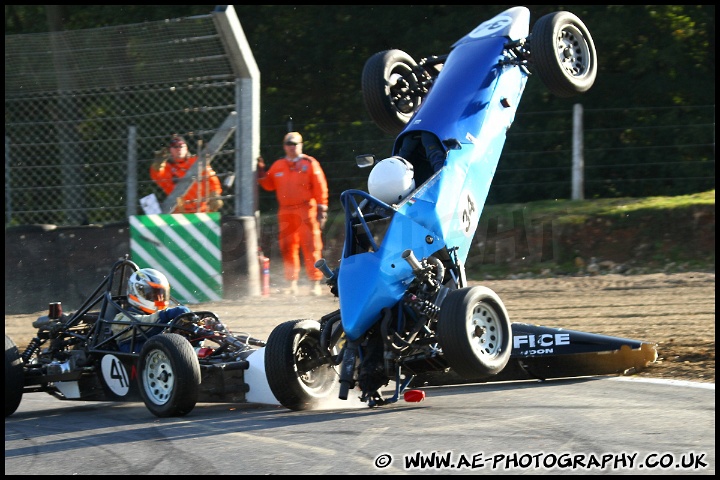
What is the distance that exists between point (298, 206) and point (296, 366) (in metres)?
5.40

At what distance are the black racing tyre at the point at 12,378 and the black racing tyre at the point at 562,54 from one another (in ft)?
14.3

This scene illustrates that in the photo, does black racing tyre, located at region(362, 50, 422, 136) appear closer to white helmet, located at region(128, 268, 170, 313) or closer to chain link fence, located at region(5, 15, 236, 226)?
white helmet, located at region(128, 268, 170, 313)

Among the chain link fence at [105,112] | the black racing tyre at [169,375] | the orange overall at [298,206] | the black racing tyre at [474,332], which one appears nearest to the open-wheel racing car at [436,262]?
the black racing tyre at [474,332]

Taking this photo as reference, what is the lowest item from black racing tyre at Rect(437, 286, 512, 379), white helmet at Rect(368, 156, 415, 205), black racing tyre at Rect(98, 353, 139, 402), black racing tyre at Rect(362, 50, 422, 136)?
black racing tyre at Rect(98, 353, 139, 402)

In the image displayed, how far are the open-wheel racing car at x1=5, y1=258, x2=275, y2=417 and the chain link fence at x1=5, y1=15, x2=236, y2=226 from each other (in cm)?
384

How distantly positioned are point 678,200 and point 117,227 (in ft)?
23.4

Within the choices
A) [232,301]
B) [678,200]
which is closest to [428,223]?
[232,301]

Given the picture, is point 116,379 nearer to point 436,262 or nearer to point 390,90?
point 436,262

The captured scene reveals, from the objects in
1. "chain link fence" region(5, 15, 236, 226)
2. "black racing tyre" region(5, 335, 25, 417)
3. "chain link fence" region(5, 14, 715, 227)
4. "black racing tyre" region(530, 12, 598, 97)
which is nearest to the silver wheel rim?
"black racing tyre" region(5, 335, 25, 417)

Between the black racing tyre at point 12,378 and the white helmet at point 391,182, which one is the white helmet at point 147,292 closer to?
the black racing tyre at point 12,378

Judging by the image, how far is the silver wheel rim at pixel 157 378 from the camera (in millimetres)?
6887

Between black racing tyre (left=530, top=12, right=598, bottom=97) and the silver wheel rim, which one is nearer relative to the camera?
the silver wheel rim

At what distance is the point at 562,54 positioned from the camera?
8.09m

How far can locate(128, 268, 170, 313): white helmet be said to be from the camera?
7.83m
